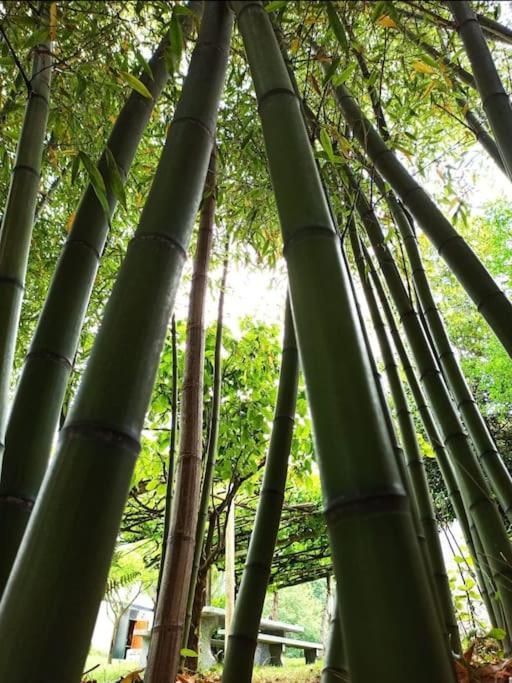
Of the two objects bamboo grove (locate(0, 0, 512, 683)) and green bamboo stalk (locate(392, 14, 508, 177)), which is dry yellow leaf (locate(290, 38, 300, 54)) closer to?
bamboo grove (locate(0, 0, 512, 683))

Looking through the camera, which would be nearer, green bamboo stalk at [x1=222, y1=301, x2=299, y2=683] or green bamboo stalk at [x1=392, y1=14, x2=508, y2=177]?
green bamboo stalk at [x1=222, y1=301, x2=299, y2=683]

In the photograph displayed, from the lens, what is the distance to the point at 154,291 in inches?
29.7

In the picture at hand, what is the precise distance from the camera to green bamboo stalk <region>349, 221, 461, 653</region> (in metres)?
1.51

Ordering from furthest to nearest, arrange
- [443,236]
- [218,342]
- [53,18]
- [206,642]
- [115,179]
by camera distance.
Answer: [206,642] < [218,342] < [443,236] < [53,18] < [115,179]

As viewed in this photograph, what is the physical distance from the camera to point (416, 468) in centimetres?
167

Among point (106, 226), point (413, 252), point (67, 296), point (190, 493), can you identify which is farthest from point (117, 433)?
point (413, 252)

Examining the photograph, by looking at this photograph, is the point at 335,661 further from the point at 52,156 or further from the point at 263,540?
the point at 52,156

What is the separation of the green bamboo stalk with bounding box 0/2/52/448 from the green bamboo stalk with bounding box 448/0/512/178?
3.96 feet

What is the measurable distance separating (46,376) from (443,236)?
45.1 inches

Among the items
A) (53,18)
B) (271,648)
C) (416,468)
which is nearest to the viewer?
(53,18)

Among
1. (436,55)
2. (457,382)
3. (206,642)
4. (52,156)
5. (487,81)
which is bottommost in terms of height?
(206,642)

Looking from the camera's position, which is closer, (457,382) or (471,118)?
(457,382)

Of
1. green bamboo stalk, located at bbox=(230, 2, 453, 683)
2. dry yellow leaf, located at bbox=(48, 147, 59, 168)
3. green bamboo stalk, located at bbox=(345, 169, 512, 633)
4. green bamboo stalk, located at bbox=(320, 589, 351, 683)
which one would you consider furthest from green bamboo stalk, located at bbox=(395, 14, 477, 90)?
green bamboo stalk, located at bbox=(320, 589, 351, 683)

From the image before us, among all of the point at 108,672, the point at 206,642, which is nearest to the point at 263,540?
the point at 108,672
